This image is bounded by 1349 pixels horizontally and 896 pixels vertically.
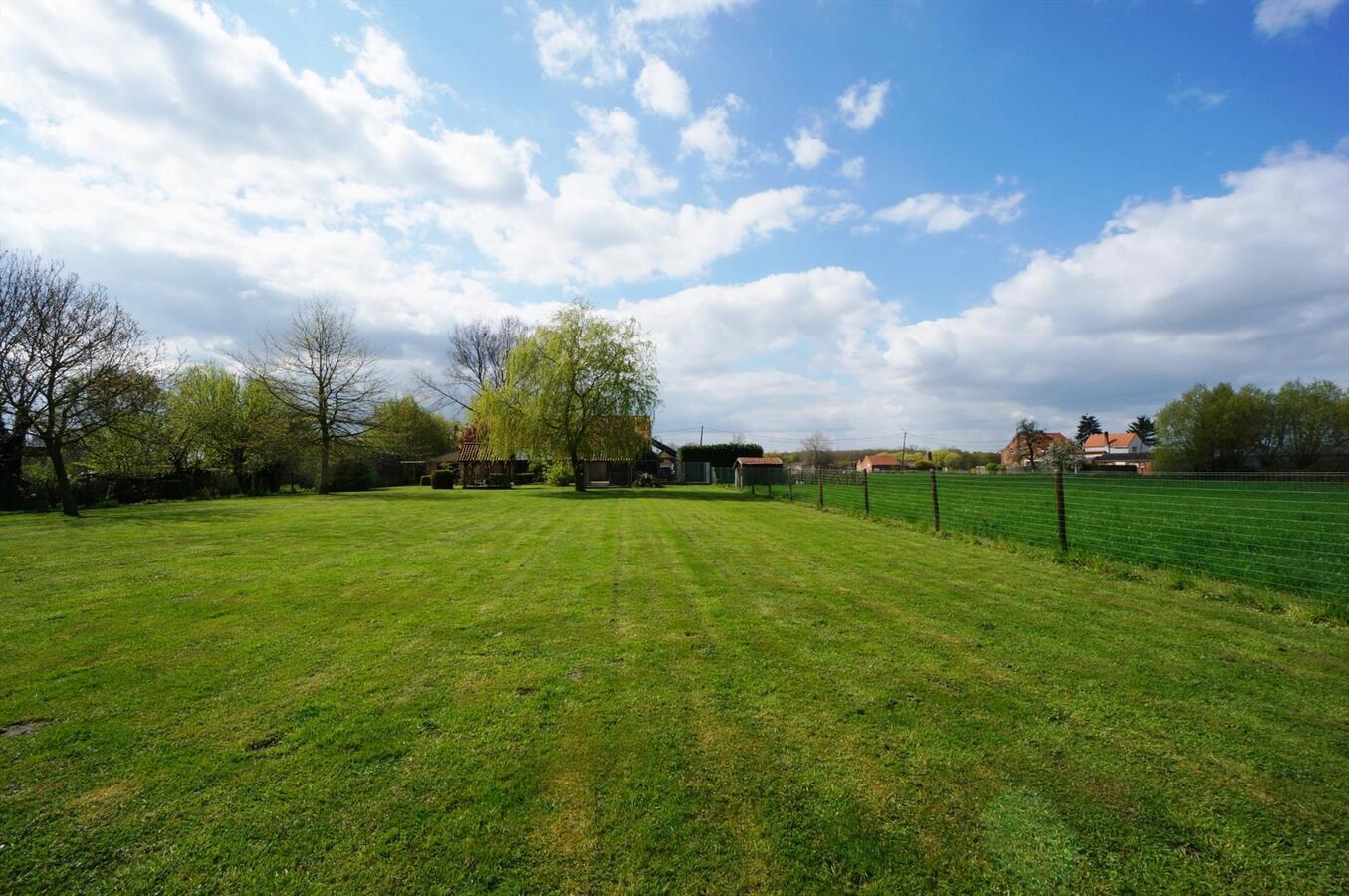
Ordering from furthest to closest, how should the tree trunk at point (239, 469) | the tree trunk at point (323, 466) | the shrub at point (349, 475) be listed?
the shrub at point (349, 475) < the tree trunk at point (323, 466) < the tree trunk at point (239, 469)

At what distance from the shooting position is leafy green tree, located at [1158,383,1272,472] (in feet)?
150

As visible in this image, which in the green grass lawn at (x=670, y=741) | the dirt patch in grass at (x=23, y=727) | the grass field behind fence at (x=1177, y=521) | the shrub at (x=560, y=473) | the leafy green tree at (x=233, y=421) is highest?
the leafy green tree at (x=233, y=421)

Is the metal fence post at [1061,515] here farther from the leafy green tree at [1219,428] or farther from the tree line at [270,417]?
the leafy green tree at [1219,428]

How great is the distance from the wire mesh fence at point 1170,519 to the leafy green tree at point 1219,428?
139 ft

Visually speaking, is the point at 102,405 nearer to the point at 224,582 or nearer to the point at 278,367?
the point at 278,367

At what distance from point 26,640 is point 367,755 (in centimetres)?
425

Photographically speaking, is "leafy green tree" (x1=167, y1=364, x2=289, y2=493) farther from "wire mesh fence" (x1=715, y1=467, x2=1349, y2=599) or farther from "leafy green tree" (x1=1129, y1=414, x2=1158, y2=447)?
"leafy green tree" (x1=1129, y1=414, x2=1158, y2=447)

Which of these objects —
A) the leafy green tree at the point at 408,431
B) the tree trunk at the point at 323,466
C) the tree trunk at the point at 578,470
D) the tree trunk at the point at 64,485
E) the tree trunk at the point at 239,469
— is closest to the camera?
the tree trunk at the point at 64,485

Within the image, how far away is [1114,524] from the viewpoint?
35.0ft

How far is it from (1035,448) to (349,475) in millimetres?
86097

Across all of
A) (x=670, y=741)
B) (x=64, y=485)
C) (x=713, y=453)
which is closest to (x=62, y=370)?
(x=64, y=485)

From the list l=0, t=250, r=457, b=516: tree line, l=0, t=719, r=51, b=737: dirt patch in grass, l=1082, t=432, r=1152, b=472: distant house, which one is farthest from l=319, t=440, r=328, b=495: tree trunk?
l=1082, t=432, r=1152, b=472: distant house

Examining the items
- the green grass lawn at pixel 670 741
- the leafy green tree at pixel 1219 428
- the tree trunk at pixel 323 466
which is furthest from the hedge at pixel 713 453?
the green grass lawn at pixel 670 741

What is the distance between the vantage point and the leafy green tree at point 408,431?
32.6m
